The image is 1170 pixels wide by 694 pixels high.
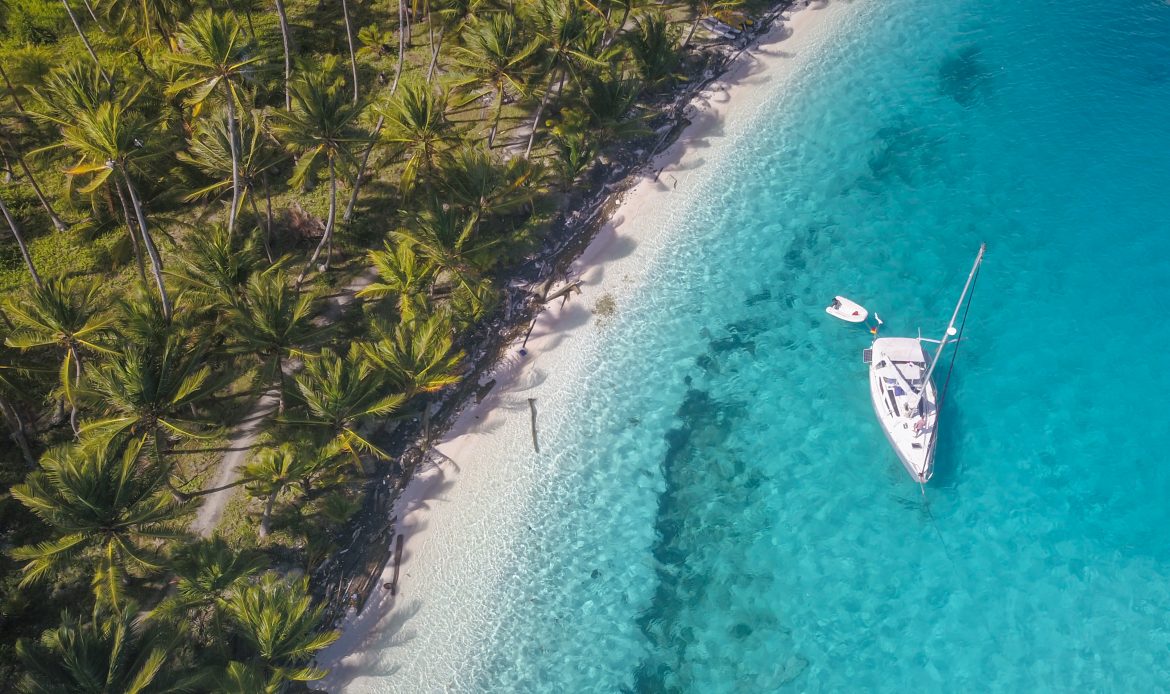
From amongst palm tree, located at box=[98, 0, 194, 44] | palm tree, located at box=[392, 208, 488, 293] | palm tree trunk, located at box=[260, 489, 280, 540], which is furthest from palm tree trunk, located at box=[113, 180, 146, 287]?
palm tree, located at box=[392, 208, 488, 293]

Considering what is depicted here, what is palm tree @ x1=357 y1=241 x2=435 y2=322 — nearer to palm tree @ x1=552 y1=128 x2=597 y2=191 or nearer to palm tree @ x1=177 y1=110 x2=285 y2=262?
palm tree @ x1=177 y1=110 x2=285 y2=262

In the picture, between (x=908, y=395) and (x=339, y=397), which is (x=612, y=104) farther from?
(x=339, y=397)

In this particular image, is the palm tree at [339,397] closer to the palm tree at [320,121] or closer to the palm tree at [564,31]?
the palm tree at [320,121]

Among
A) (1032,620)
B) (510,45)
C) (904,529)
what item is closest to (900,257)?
(904,529)

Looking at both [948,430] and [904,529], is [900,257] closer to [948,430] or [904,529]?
[948,430]

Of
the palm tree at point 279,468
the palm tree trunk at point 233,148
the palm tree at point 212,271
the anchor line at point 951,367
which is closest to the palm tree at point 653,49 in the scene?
the anchor line at point 951,367

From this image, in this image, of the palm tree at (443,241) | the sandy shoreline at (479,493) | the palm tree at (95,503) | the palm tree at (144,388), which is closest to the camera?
the palm tree at (95,503)
